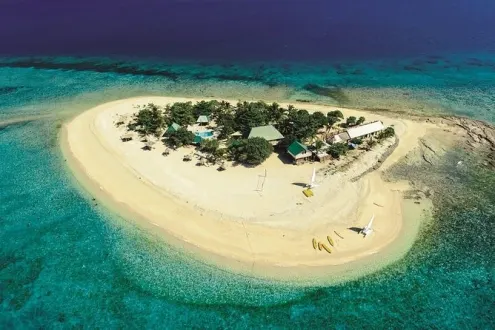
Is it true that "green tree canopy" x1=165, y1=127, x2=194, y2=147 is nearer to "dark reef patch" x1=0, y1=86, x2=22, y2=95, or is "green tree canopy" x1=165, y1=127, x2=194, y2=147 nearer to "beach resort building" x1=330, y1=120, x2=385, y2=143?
"beach resort building" x1=330, y1=120, x2=385, y2=143

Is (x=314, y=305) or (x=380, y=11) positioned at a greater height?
(x=380, y=11)

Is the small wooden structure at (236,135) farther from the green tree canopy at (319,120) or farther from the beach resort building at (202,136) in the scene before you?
the green tree canopy at (319,120)

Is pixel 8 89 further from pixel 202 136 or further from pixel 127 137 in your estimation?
pixel 202 136

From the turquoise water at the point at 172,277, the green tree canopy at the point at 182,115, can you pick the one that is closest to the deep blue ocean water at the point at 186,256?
the turquoise water at the point at 172,277

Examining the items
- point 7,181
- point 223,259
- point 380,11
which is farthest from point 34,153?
point 380,11

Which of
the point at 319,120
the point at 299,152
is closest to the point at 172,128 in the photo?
the point at 299,152

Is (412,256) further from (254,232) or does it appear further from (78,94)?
(78,94)
